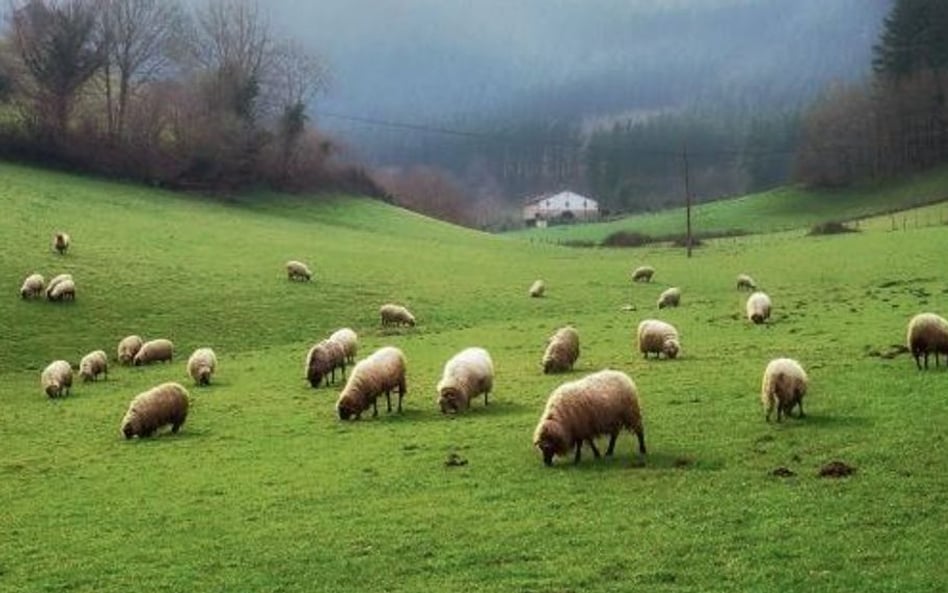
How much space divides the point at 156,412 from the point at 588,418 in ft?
33.9

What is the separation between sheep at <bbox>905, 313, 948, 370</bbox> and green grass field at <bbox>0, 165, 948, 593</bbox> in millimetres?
671

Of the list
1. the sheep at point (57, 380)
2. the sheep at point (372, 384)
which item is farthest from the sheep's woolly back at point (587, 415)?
the sheep at point (57, 380)

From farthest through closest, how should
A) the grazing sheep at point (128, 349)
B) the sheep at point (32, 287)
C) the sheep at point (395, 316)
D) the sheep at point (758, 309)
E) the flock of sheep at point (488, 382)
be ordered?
the sheep at point (395, 316) → the sheep at point (32, 287) → the sheep at point (758, 309) → the grazing sheep at point (128, 349) → the flock of sheep at point (488, 382)

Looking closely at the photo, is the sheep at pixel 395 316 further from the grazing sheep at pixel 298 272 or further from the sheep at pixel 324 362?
the sheep at pixel 324 362

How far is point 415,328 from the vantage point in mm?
42062

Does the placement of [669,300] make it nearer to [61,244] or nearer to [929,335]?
[929,335]

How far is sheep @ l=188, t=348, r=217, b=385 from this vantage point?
1182 inches

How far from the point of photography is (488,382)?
2373 cm

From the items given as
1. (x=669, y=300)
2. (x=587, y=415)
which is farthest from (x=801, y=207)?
(x=587, y=415)

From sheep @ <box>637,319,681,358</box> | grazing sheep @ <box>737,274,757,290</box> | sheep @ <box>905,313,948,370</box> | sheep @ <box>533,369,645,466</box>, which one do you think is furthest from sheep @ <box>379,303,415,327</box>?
sheep @ <box>533,369,645,466</box>

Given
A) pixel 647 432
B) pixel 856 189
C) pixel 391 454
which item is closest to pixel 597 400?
pixel 647 432

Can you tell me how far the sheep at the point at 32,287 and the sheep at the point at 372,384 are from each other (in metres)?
22.2

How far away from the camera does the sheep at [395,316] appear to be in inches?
1670

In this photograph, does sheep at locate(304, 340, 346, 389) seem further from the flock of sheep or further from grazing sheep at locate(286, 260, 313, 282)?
grazing sheep at locate(286, 260, 313, 282)
